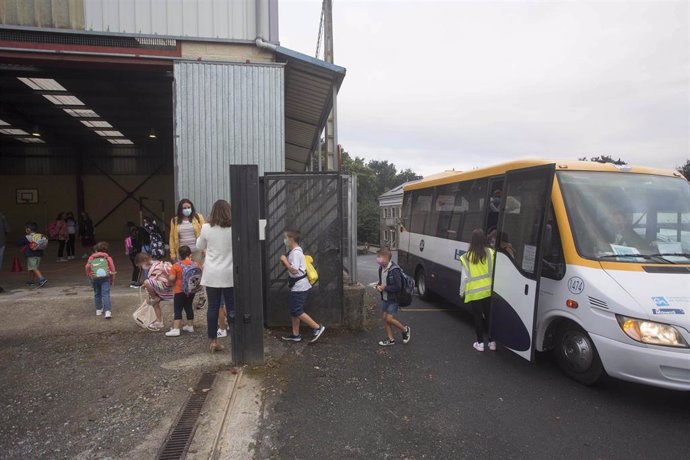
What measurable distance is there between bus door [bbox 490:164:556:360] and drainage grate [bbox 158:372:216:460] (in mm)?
3448

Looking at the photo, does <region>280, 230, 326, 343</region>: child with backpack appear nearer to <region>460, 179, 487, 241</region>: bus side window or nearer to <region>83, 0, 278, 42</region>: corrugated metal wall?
<region>460, 179, 487, 241</region>: bus side window

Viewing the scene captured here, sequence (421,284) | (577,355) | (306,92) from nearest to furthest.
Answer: (577,355) → (421,284) → (306,92)

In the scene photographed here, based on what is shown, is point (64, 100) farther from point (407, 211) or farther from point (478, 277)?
point (478, 277)

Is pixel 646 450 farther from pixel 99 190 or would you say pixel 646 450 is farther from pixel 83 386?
pixel 99 190

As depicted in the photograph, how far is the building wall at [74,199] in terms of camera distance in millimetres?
22438

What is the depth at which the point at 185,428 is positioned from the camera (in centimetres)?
368

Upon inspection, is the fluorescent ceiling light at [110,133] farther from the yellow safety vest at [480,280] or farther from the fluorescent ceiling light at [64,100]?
the yellow safety vest at [480,280]

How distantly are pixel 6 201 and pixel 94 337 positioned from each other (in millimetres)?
21629

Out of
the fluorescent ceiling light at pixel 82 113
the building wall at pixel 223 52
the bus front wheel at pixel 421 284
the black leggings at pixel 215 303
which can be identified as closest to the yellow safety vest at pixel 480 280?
the black leggings at pixel 215 303

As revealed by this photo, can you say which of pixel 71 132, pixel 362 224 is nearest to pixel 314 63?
pixel 71 132

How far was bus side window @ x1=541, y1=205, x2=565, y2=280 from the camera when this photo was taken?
4789 mm

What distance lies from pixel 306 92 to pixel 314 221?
582cm

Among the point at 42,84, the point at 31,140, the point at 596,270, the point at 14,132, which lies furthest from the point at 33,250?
the point at 31,140

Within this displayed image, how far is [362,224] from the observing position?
3684cm
